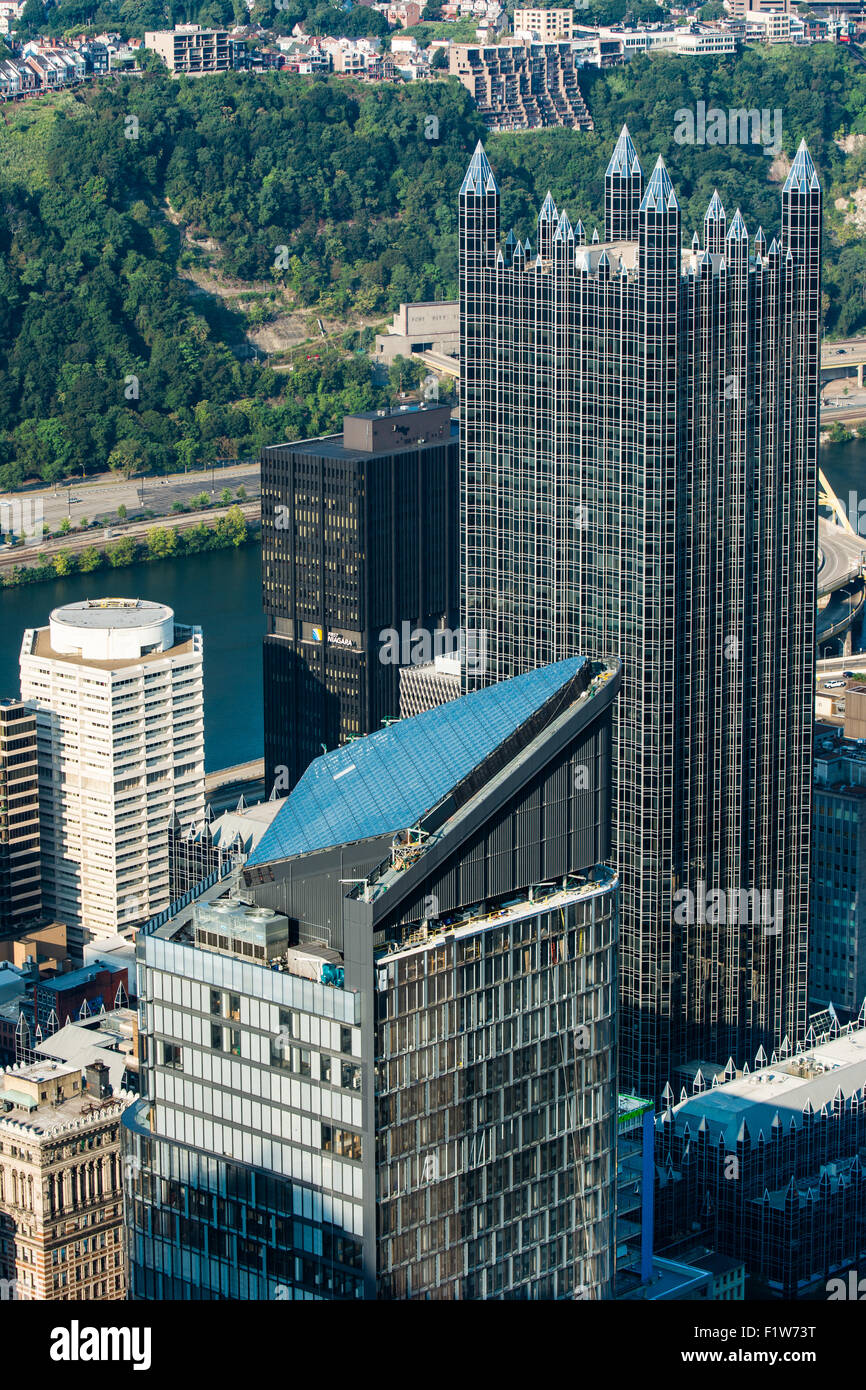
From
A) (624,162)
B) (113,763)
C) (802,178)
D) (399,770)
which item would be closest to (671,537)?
(624,162)

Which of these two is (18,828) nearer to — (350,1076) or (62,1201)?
(62,1201)

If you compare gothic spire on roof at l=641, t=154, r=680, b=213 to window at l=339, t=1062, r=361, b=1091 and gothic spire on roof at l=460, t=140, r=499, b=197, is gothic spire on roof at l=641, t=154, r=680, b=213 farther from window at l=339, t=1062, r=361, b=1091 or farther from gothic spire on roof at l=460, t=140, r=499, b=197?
window at l=339, t=1062, r=361, b=1091

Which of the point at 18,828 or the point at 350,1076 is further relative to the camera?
the point at 18,828

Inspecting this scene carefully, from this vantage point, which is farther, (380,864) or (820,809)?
(820,809)

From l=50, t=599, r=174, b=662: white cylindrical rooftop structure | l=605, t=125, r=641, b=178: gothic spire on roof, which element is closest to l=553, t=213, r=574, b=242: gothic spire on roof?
l=605, t=125, r=641, b=178: gothic spire on roof

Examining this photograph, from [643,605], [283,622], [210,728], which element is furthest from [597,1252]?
[210,728]
